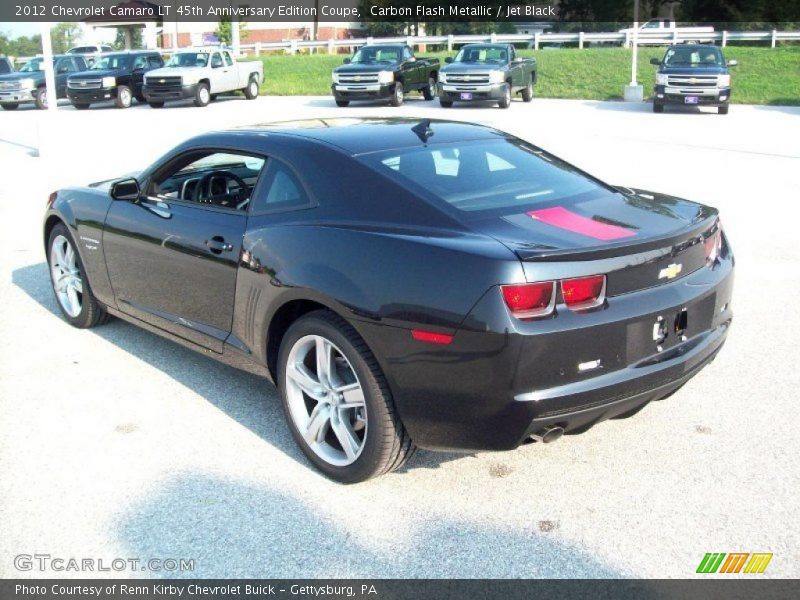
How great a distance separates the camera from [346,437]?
3898 millimetres

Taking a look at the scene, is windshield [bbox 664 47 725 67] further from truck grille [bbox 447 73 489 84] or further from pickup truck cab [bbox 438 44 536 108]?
truck grille [bbox 447 73 489 84]

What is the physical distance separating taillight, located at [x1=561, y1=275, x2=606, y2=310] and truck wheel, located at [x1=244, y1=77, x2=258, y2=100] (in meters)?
30.2

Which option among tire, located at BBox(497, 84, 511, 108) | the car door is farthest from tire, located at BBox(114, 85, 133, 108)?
the car door

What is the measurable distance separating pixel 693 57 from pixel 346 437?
23.4 meters

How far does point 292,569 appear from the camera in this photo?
3.28 meters

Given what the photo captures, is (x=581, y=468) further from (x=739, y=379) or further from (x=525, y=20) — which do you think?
(x=525, y=20)

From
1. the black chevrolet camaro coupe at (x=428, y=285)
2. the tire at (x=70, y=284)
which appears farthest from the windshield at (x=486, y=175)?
the tire at (x=70, y=284)

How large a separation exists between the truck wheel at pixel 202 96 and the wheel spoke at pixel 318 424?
26562 mm

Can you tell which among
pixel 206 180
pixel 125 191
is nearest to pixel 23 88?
pixel 125 191

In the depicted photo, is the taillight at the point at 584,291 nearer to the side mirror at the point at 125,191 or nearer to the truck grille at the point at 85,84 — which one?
the side mirror at the point at 125,191

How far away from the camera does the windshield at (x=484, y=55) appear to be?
2547cm

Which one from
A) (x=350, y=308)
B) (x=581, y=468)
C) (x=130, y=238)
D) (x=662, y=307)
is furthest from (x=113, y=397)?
(x=662, y=307)

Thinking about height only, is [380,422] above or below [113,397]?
above

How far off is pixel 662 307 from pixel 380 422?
1247 mm
